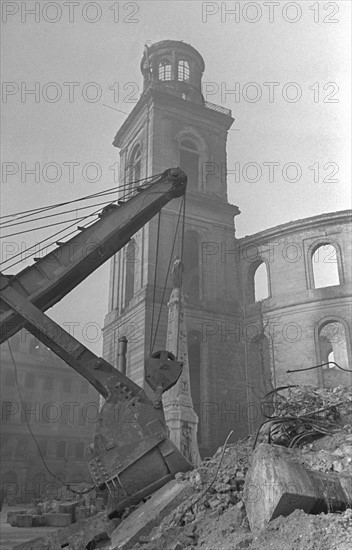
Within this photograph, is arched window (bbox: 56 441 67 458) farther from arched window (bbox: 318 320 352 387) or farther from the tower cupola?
the tower cupola

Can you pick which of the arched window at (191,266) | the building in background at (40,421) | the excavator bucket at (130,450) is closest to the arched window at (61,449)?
the building in background at (40,421)

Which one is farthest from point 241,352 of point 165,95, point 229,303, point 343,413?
point 343,413

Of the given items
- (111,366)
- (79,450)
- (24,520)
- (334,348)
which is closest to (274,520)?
(111,366)

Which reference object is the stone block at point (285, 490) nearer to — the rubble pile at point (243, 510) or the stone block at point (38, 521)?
the rubble pile at point (243, 510)

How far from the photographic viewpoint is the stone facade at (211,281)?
26547 mm

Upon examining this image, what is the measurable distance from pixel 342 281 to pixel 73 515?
62.8ft

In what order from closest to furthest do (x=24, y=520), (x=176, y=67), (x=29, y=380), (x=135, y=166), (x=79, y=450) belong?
(x=24, y=520) → (x=135, y=166) → (x=176, y=67) → (x=79, y=450) → (x=29, y=380)

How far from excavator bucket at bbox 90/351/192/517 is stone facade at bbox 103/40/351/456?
51.8 feet

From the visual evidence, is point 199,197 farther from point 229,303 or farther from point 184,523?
point 184,523

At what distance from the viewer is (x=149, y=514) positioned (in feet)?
22.7

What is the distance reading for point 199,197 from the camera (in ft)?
101

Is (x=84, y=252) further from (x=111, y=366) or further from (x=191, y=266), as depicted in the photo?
(x=191, y=266)

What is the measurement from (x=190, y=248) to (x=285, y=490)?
1051 inches

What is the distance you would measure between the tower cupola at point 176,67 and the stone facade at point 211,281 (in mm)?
201
